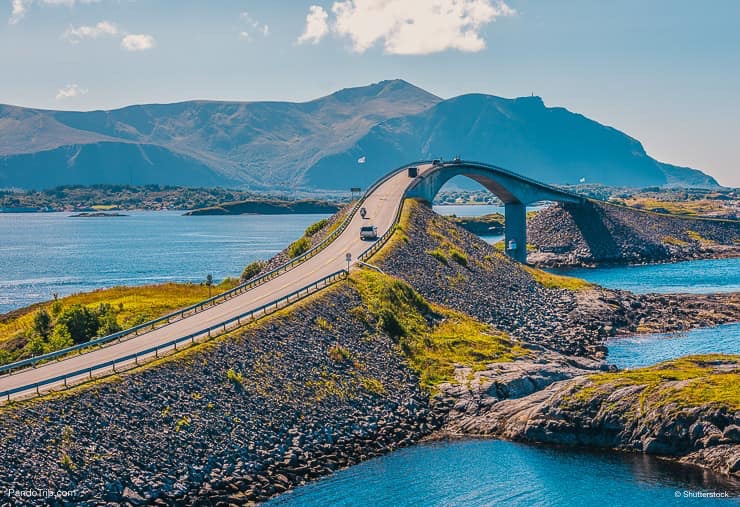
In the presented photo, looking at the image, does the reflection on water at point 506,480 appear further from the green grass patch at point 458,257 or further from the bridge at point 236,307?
the green grass patch at point 458,257

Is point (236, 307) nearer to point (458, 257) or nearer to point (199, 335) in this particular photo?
point (199, 335)

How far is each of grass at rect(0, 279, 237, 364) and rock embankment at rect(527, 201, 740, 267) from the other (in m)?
85.2

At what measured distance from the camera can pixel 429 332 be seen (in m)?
80.4

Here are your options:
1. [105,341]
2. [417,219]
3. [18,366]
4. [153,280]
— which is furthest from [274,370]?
[153,280]

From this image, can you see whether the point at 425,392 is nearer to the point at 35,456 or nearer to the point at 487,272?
the point at 35,456

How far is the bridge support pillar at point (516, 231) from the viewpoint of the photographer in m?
164

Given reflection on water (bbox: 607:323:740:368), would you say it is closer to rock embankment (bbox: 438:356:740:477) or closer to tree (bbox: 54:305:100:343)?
rock embankment (bbox: 438:356:740:477)

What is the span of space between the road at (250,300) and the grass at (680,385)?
27.2m

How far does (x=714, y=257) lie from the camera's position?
187250 mm

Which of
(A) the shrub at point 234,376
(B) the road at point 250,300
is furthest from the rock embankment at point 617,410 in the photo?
(B) the road at point 250,300

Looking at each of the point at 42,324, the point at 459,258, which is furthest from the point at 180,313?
the point at 459,258

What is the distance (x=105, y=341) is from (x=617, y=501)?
34.2 metres

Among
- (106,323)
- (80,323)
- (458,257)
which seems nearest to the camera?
(80,323)

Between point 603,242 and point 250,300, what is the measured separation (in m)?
122
